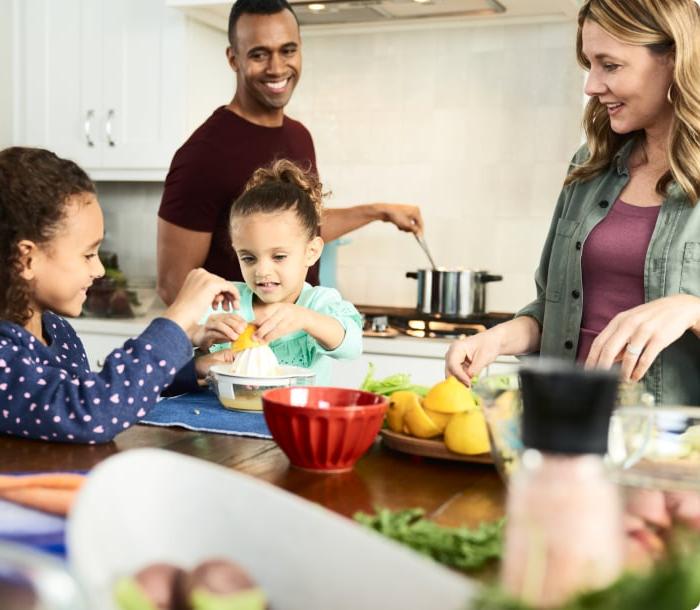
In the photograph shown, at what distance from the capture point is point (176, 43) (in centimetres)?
361

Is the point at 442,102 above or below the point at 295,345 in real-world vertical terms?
above

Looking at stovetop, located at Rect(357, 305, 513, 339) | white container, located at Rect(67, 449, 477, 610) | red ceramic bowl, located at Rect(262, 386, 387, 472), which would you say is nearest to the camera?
white container, located at Rect(67, 449, 477, 610)

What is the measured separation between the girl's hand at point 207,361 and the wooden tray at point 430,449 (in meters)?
0.66

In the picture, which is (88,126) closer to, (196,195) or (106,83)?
(106,83)

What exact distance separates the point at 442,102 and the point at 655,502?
319 centimetres

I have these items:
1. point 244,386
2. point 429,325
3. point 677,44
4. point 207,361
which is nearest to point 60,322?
point 207,361

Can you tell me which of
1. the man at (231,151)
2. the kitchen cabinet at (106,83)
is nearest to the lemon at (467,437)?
the man at (231,151)

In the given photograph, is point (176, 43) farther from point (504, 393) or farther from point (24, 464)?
point (504, 393)

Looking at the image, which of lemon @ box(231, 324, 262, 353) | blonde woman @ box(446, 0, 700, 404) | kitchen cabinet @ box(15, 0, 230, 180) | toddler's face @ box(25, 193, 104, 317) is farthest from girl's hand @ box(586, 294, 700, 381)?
kitchen cabinet @ box(15, 0, 230, 180)

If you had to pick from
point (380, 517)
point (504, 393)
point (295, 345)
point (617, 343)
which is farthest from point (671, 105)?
point (380, 517)

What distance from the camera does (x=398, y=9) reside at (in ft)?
11.2

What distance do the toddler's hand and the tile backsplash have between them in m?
2.17

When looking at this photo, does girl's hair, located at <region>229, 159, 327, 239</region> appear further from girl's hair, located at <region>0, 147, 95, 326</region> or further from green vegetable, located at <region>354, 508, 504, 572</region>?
green vegetable, located at <region>354, 508, 504, 572</region>

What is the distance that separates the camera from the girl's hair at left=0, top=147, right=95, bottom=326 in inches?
60.7
